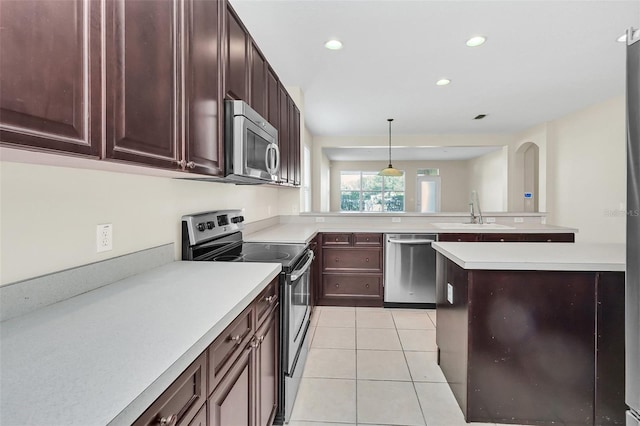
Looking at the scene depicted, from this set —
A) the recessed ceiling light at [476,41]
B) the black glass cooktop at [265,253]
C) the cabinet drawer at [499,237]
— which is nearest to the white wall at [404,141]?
the cabinet drawer at [499,237]

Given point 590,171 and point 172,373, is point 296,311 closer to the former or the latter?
point 172,373

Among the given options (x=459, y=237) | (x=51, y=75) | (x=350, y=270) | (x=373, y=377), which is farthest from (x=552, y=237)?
(x=51, y=75)

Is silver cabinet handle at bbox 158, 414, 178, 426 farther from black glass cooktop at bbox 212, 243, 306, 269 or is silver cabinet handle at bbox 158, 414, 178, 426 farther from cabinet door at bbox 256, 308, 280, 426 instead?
black glass cooktop at bbox 212, 243, 306, 269

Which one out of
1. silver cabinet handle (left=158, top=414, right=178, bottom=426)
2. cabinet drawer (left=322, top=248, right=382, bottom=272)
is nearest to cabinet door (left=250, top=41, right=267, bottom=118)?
silver cabinet handle (left=158, top=414, right=178, bottom=426)

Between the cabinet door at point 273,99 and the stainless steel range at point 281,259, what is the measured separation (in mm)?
810

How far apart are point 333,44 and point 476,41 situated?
45.2 inches

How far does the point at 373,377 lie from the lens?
2188 millimetres

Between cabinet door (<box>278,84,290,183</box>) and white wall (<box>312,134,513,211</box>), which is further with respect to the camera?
white wall (<box>312,134,513,211</box>)

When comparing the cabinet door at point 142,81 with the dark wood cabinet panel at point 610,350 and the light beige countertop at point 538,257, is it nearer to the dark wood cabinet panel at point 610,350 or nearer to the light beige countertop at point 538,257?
the light beige countertop at point 538,257

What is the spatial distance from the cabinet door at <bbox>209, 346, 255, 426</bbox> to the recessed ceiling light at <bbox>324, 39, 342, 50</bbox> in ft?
7.79

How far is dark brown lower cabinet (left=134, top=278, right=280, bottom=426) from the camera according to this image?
760mm

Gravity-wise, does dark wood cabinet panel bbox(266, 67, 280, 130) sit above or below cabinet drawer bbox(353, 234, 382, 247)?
above

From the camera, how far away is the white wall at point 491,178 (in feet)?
21.7

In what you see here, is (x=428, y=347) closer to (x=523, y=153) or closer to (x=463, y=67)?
(x=463, y=67)
